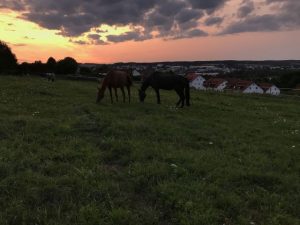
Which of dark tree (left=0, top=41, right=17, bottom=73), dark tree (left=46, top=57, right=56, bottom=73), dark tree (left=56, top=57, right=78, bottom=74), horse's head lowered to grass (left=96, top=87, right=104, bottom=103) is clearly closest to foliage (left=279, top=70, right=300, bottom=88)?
dark tree (left=56, top=57, right=78, bottom=74)

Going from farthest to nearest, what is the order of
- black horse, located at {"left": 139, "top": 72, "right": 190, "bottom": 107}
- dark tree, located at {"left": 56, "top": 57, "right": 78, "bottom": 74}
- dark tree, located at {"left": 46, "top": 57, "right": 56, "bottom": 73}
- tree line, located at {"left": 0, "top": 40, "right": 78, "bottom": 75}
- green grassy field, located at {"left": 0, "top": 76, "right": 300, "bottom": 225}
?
dark tree, located at {"left": 56, "top": 57, "right": 78, "bottom": 74}, dark tree, located at {"left": 46, "top": 57, "right": 56, "bottom": 73}, tree line, located at {"left": 0, "top": 40, "right": 78, "bottom": 75}, black horse, located at {"left": 139, "top": 72, "right": 190, "bottom": 107}, green grassy field, located at {"left": 0, "top": 76, "right": 300, "bottom": 225}

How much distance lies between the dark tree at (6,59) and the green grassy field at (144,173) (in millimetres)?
54970

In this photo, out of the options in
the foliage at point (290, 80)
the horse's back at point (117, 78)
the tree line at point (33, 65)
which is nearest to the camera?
the horse's back at point (117, 78)

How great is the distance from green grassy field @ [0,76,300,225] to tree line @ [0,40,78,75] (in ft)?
179

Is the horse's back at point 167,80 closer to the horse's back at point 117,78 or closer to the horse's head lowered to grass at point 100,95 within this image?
the horse's back at point 117,78

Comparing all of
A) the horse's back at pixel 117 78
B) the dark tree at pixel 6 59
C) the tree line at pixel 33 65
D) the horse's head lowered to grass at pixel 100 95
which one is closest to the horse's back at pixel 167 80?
the horse's back at pixel 117 78

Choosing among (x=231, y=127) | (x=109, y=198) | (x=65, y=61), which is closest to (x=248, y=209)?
(x=109, y=198)

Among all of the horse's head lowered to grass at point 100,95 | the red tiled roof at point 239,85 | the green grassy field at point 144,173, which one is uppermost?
the horse's head lowered to grass at point 100,95

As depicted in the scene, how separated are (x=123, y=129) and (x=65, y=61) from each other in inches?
2833

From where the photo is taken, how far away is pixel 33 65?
262 feet

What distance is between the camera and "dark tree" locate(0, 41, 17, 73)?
219 ft

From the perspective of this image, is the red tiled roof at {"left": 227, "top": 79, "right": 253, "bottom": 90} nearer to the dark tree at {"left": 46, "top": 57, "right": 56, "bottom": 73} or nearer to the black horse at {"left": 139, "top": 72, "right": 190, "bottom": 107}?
the dark tree at {"left": 46, "top": 57, "right": 56, "bottom": 73}

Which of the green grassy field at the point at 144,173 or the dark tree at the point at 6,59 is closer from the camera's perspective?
the green grassy field at the point at 144,173

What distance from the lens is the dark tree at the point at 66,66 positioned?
267 feet
